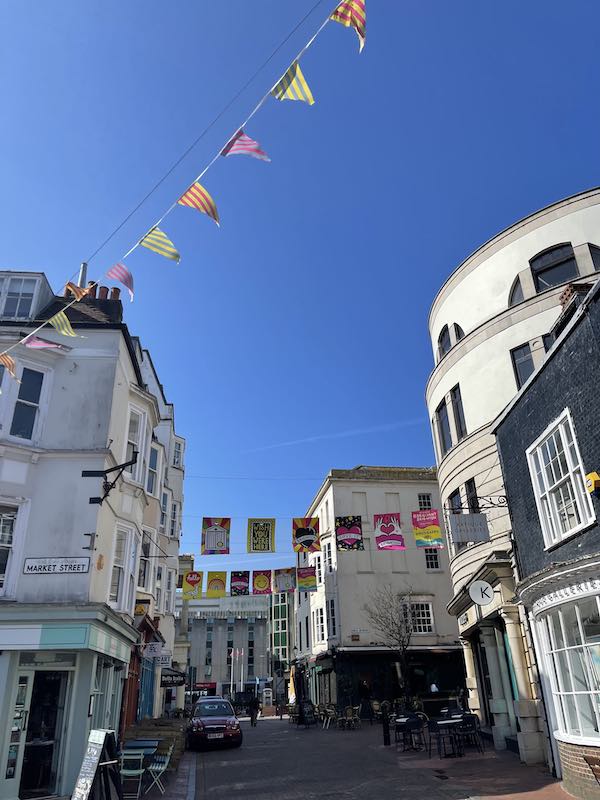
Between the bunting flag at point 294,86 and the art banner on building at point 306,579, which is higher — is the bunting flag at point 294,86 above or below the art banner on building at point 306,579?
above

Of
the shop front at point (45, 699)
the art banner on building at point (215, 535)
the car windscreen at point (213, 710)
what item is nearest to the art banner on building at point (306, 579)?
the art banner on building at point (215, 535)

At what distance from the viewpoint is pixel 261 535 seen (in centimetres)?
2394

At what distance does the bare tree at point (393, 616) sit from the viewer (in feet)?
110

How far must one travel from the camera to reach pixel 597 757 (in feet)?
29.4

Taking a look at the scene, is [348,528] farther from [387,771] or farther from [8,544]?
[8,544]

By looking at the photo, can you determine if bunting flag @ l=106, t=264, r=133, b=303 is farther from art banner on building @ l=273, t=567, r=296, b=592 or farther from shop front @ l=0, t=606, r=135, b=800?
art banner on building @ l=273, t=567, r=296, b=592

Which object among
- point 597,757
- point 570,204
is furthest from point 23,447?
point 570,204

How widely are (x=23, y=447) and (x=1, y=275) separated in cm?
577

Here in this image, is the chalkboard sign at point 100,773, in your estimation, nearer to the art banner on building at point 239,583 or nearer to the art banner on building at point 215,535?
the art banner on building at point 215,535

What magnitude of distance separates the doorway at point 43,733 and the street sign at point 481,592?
9012 mm

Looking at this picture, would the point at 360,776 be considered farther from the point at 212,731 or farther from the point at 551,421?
the point at 551,421

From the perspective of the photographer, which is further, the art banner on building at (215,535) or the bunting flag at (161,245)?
the art banner on building at (215,535)

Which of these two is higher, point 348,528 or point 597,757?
point 348,528

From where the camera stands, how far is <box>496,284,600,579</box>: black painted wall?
955 cm
